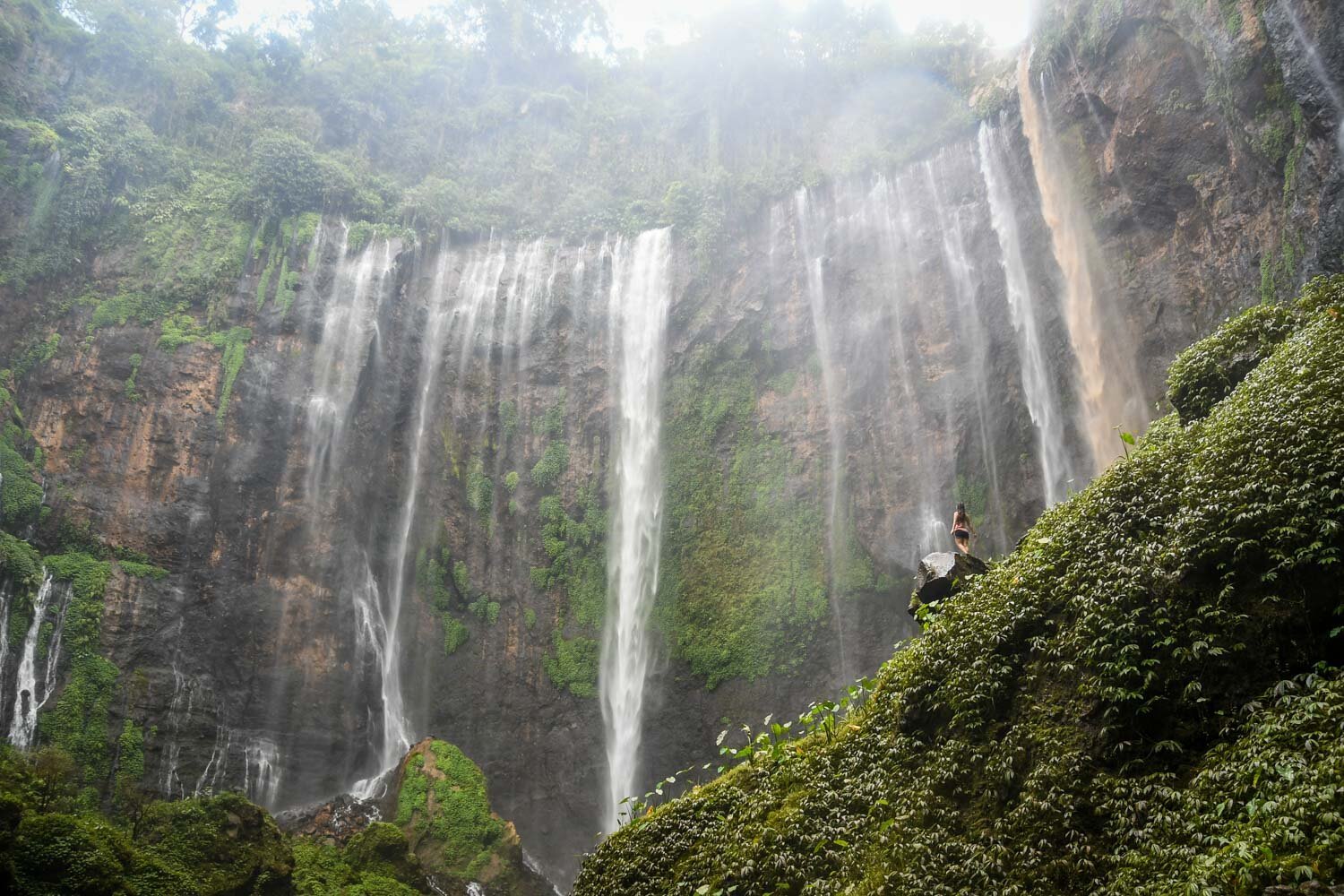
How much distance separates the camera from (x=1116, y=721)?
5.41m

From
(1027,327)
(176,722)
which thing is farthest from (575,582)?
(1027,327)

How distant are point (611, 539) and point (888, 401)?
7.42m

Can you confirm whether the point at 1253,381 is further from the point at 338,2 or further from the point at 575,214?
the point at 338,2

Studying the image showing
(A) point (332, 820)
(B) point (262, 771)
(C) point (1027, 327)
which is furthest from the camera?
(C) point (1027, 327)

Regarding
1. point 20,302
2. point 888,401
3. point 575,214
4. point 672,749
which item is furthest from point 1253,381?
point 20,302

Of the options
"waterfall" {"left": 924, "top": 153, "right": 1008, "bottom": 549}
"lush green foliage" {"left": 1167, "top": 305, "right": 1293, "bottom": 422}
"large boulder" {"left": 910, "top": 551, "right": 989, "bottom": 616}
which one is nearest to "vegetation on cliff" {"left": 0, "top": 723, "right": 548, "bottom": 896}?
"large boulder" {"left": 910, "top": 551, "right": 989, "bottom": 616}

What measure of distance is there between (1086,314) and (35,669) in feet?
68.7

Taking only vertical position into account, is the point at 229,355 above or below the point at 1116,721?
above

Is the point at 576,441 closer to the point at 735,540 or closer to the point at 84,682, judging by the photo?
the point at 735,540

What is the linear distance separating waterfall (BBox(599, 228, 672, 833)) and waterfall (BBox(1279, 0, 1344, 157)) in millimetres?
14140

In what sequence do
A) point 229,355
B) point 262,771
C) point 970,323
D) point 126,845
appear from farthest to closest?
point 229,355, point 970,323, point 262,771, point 126,845

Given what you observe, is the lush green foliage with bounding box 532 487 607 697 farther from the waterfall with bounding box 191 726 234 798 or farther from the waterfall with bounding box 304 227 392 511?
the waterfall with bounding box 191 726 234 798

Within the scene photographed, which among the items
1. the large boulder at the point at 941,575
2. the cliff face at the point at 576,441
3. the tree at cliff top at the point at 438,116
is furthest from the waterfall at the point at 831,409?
the large boulder at the point at 941,575

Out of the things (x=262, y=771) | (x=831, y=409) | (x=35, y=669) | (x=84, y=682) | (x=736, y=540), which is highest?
(x=831, y=409)
